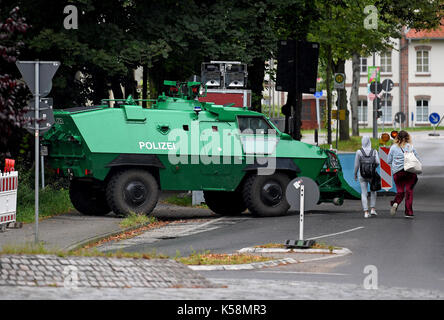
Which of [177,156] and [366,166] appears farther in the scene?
[177,156]

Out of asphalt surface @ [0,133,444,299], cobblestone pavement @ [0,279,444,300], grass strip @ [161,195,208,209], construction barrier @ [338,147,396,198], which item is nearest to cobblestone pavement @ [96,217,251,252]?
asphalt surface @ [0,133,444,299]

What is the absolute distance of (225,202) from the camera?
2398 cm

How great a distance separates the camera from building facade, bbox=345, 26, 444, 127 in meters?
87.6

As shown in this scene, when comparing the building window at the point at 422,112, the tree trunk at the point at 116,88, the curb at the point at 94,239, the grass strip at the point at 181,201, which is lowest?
the curb at the point at 94,239

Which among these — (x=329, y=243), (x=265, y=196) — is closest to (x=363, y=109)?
(x=265, y=196)

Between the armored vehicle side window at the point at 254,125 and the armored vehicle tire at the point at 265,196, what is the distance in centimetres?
102

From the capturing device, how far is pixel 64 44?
25750mm

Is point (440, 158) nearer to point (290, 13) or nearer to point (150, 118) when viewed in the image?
point (290, 13)

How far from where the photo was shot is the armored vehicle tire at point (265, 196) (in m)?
22.5

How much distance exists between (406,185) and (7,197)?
7.74 m

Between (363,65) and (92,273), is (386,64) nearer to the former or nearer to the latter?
(363,65)

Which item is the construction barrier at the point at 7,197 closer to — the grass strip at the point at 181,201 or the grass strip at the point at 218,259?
the grass strip at the point at 218,259

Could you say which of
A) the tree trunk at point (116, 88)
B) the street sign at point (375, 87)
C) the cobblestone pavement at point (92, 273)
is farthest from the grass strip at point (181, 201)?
the street sign at point (375, 87)

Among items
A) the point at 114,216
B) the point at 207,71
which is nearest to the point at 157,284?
the point at 114,216
